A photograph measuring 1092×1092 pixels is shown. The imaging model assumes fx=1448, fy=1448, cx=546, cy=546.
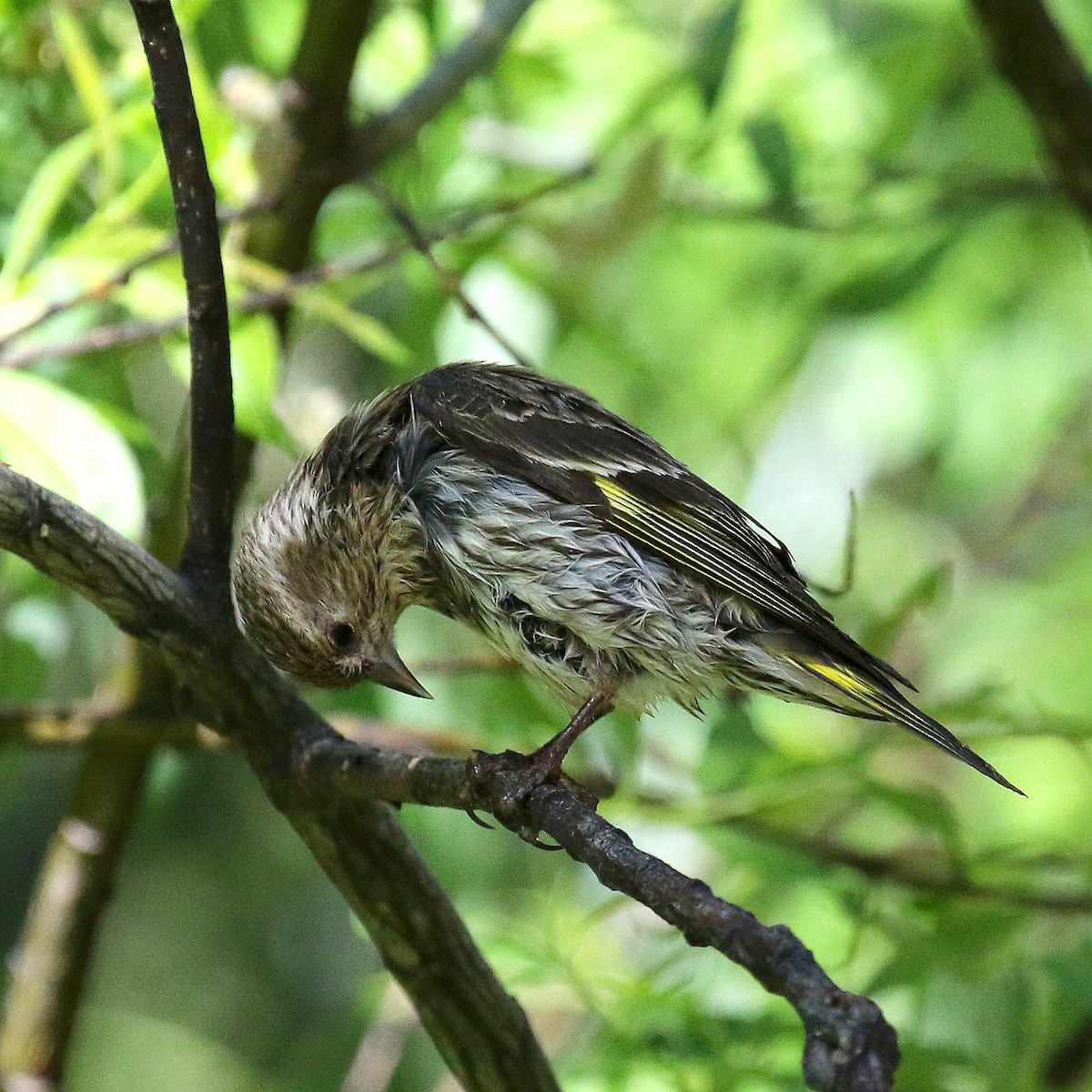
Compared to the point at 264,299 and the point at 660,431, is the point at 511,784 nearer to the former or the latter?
the point at 264,299

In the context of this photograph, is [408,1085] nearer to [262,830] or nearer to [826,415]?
[262,830]

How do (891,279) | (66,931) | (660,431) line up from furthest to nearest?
(660,431) < (891,279) < (66,931)

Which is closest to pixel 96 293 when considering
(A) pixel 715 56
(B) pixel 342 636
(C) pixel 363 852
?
(B) pixel 342 636

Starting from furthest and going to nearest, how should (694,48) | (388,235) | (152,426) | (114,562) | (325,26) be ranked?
1. (152,426)
2. (388,235)
3. (694,48)
4. (325,26)
5. (114,562)

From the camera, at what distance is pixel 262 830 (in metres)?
5.21

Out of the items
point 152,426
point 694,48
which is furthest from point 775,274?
point 152,426

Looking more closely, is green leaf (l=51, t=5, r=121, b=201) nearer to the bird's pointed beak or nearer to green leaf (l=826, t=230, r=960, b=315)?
the bird's pointed beak

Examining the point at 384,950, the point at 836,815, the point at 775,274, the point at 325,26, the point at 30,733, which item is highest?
the point at 775,274

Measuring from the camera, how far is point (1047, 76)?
3.68m

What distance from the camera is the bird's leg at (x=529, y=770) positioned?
227 centimetres

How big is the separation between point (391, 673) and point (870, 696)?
3.09 ft

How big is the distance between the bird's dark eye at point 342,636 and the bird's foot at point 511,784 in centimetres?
56

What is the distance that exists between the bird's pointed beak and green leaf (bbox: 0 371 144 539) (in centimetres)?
55

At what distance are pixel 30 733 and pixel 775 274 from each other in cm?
262
